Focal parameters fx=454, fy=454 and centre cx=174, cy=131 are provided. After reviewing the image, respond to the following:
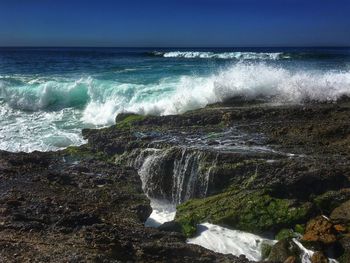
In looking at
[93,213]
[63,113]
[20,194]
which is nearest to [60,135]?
[63,113]

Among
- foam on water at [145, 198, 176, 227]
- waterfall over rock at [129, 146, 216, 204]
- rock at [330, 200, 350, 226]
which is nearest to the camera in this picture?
rock at [330, 200, 350, 226]

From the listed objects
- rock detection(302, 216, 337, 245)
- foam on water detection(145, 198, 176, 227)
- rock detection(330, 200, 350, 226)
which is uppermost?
rock detection(330, 200, 350, 226)

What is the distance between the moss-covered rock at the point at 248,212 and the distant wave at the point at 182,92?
19.4 ft

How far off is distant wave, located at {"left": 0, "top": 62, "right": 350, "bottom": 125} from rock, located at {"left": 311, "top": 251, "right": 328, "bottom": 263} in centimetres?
707

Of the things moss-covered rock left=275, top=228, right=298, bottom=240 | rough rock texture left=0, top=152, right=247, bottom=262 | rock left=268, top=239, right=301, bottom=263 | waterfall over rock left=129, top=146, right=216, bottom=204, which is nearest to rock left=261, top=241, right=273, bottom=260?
rock left=268, top=239, right=301, bottom=263

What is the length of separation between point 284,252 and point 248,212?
1.16 m

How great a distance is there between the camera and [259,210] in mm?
6957

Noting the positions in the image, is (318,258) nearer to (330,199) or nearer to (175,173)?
(330,199)

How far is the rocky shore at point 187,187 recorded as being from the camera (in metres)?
5.64

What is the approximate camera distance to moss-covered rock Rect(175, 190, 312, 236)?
6781 millimetres

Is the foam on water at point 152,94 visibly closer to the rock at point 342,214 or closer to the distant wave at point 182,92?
the distant wave at point 182,92

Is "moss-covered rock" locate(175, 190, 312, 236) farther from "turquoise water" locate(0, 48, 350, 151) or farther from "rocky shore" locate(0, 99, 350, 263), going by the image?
"turquoise water" locate(0, 48, 350, 151)

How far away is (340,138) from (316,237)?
3.47 m

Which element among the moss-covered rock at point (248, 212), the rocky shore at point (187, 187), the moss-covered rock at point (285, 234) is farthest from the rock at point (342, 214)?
the moss-covered rock at point (285, 234)
